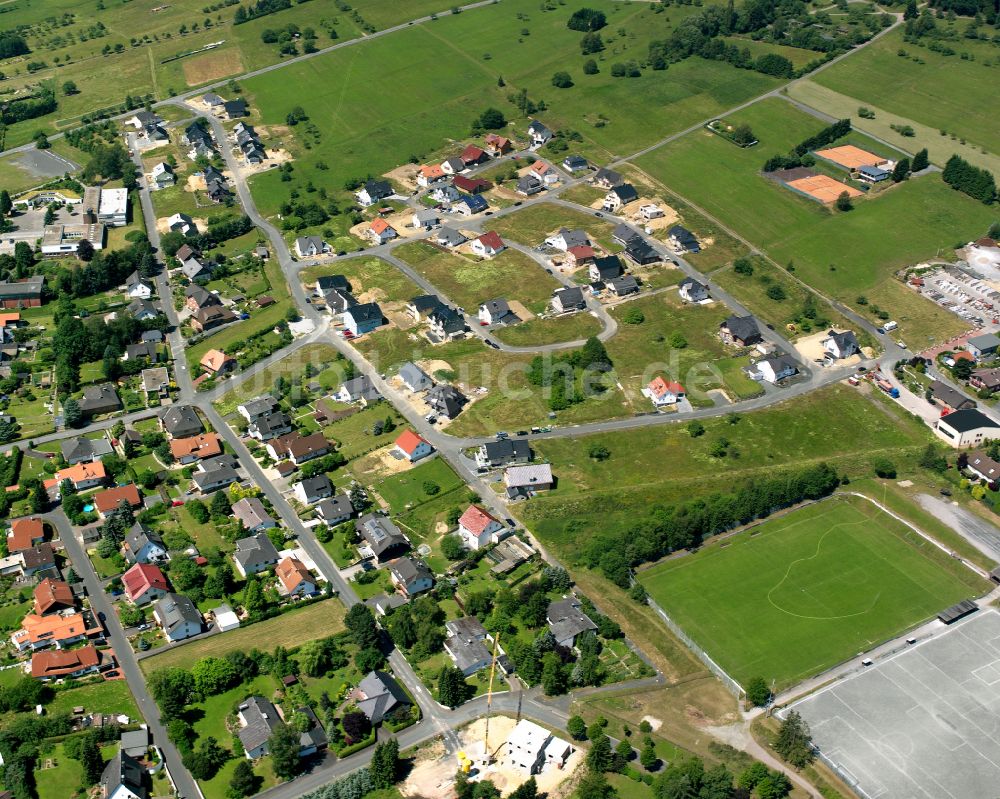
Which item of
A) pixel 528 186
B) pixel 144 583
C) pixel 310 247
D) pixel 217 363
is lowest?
pixel 144 583

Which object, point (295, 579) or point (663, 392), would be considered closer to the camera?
point (295, 579)

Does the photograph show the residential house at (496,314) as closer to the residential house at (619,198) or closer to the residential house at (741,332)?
the residential house at (741,332)

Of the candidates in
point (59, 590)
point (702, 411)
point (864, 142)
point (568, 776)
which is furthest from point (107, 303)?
point (864, 142)

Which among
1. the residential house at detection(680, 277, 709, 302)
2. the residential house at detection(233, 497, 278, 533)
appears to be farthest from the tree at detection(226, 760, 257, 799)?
the residential house at detection(680, 277, 709, 302)

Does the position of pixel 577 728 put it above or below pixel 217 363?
below

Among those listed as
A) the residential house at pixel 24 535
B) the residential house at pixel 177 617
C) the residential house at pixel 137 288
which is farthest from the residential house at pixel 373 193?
the residential house at pixel 177 617

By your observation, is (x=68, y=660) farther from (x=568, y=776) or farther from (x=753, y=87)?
(x=753, y=87)

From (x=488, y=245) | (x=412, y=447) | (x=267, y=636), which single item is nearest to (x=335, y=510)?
(x=412, y=447)

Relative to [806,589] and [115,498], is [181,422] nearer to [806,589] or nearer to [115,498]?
[115,498]
